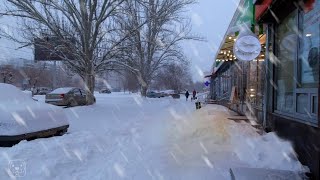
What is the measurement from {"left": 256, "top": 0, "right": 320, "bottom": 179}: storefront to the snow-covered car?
5.45 m

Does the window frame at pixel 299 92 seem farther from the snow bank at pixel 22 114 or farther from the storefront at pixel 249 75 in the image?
the snow bank at pixel 22 114

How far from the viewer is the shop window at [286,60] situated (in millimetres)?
7395

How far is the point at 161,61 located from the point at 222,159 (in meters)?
36.3

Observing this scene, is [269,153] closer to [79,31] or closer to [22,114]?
[22,114]

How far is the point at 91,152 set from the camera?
26.4 ft

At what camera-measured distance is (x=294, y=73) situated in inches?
284

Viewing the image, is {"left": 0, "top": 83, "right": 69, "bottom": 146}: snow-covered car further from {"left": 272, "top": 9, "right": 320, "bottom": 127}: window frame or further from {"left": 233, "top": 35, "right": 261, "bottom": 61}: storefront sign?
{"left": 272, "top": 9, "right": 320, "bottom": 127}: window frame

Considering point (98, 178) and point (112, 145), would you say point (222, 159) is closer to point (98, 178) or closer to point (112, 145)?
point (98, 178)


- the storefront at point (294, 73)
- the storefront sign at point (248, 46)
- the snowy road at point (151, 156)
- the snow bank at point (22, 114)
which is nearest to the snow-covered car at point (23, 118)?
the snow bank at point (22, 114)

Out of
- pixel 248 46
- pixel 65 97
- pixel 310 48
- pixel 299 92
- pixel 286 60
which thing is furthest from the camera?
pixel 65 97

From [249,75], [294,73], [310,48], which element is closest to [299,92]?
[294,73]

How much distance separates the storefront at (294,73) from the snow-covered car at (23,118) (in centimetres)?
545

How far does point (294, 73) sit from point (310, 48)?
3.09ft

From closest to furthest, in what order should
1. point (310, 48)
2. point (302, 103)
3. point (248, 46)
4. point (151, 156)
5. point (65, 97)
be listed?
1. point (310, 48)
2. point (302, 103)
3. point (151, 156)
4. point (248, 46)
5. point (65, 97)
